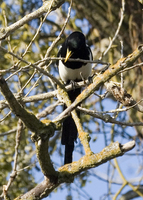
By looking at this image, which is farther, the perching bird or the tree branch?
the perching bird

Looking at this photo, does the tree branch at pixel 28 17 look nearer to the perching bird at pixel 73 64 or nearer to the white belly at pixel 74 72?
the perching bird at pixel 73 64

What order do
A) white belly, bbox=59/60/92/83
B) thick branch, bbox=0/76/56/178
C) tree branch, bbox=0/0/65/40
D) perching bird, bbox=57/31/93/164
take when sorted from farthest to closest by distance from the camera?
white belly, bbox=59/60/92/83 < perching bird, bbox=57/31/93/164 < tree branch, bbox=0/0/65/40 < thick branch, bbox=0/76/56/178

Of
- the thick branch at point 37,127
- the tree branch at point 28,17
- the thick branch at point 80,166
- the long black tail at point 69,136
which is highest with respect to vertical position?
the tree branch at point 28,17

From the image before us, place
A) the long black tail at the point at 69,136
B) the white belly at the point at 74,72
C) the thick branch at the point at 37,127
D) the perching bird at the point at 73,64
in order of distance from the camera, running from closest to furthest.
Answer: the thick branch at the point at 37,127
the long black tail at the point at 69,136
the perching bird at the point at 73,64
the white belly at the point at 74,72

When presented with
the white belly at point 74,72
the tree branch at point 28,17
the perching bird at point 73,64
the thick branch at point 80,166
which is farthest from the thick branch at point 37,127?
the white belly at point 74,72

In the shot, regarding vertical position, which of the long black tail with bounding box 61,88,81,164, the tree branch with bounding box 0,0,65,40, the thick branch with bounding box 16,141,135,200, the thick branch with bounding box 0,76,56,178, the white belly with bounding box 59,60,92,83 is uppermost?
the white belly with bounding box 59,60,92,83

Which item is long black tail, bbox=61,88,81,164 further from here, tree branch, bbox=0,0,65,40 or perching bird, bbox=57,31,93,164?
tree branch, bbox=0,0,65,40

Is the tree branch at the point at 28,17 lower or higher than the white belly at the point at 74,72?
lower

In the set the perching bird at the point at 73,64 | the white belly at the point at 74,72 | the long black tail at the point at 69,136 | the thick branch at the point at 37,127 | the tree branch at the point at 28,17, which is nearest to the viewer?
the thick branch at the point at 37,127

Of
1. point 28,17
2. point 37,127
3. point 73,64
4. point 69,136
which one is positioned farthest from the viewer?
point 73,64

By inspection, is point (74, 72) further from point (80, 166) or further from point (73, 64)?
point (80, 166)

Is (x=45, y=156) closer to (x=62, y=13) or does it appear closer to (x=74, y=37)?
(x=74, y=37)

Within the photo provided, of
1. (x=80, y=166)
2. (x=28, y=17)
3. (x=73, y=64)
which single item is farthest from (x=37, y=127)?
(x=73, y=64)

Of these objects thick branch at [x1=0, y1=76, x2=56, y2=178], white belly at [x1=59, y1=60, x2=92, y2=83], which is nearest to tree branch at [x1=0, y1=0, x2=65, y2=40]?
thick branch at [x1=0, y1=76, x2=56, y2=178]
